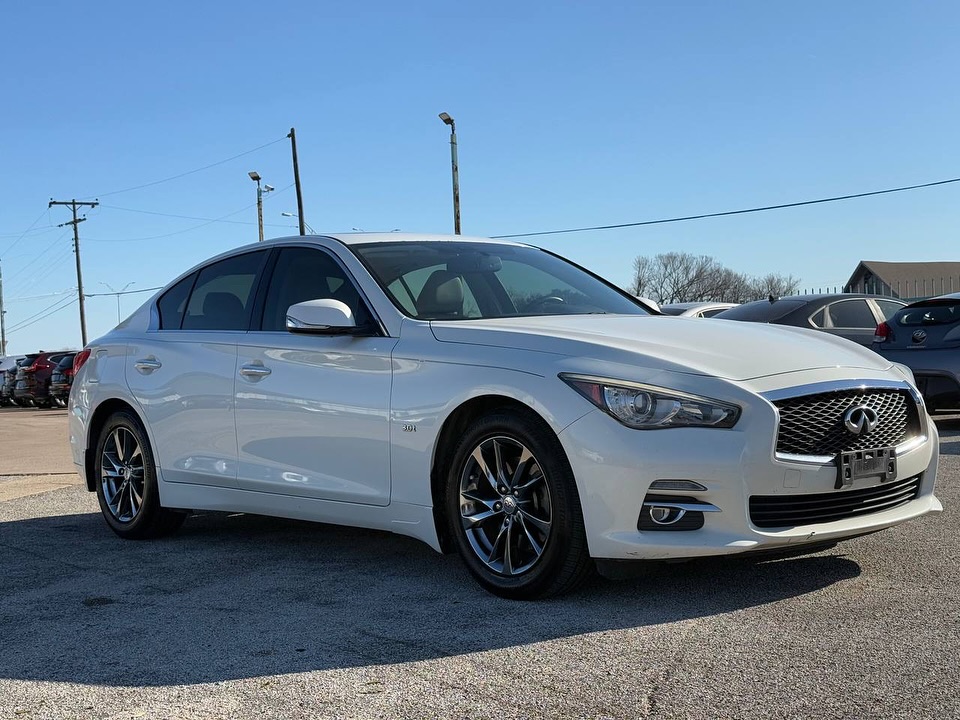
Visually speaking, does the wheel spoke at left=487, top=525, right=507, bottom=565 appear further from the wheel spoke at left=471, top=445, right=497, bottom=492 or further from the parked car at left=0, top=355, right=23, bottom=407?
the parked car at left=0, top=355, right=23, bottom=407

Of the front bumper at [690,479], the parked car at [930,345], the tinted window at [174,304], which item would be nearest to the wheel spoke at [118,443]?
the tinted window at [174,304]

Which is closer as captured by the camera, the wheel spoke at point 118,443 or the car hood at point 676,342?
the car hood at point 676,342

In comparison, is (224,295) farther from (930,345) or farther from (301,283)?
(930,345)

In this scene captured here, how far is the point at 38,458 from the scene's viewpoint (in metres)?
14.6

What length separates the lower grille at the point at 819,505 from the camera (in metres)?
4.50

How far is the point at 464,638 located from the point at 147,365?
11.2ft

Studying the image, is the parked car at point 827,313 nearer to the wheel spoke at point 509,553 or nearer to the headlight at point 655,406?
the wheel spoke at point 509,553

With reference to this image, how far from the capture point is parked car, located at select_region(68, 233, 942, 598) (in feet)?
14.7

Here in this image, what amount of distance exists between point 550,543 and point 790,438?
3.38 feet

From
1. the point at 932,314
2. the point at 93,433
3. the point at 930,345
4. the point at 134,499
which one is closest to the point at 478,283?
the point at 134,499

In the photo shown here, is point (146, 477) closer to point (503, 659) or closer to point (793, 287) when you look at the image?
point (503, 659)

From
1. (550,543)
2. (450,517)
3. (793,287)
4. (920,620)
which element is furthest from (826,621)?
(793,287)

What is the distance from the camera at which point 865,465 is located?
15.4 ft

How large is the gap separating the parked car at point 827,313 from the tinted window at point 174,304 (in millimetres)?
7250
